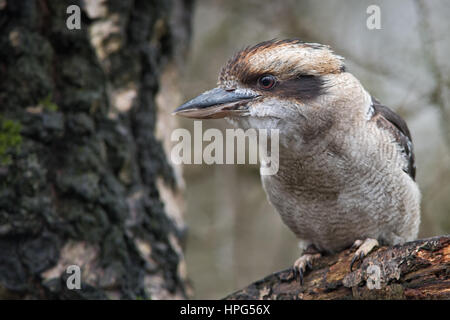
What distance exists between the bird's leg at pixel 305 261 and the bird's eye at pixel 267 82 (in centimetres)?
118

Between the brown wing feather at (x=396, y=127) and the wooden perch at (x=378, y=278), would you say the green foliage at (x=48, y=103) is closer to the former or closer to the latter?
the wooden perch at (x=378, y=278)

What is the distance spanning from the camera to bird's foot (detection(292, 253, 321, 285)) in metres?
3.29

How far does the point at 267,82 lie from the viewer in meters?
3.22

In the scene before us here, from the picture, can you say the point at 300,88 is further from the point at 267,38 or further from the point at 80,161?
the point at 267,38

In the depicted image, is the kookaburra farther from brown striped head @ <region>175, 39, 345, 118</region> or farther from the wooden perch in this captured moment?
the wooden perch

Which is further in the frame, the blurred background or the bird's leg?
the blurred background

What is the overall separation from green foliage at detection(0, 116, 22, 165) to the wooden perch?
1.63 meters

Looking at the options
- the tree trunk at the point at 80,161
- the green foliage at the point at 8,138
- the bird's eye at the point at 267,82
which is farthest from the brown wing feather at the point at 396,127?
the green foliage at the point at 8,138

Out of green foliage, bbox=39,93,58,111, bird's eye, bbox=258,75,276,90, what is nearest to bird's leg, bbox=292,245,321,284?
bird's eye, bbox=258,75,276,90

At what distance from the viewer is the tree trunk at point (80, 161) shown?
3109 millimetres

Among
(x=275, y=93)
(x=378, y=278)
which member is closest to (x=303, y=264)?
(x=378, y=278)

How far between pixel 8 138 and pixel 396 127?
8.69 feet
